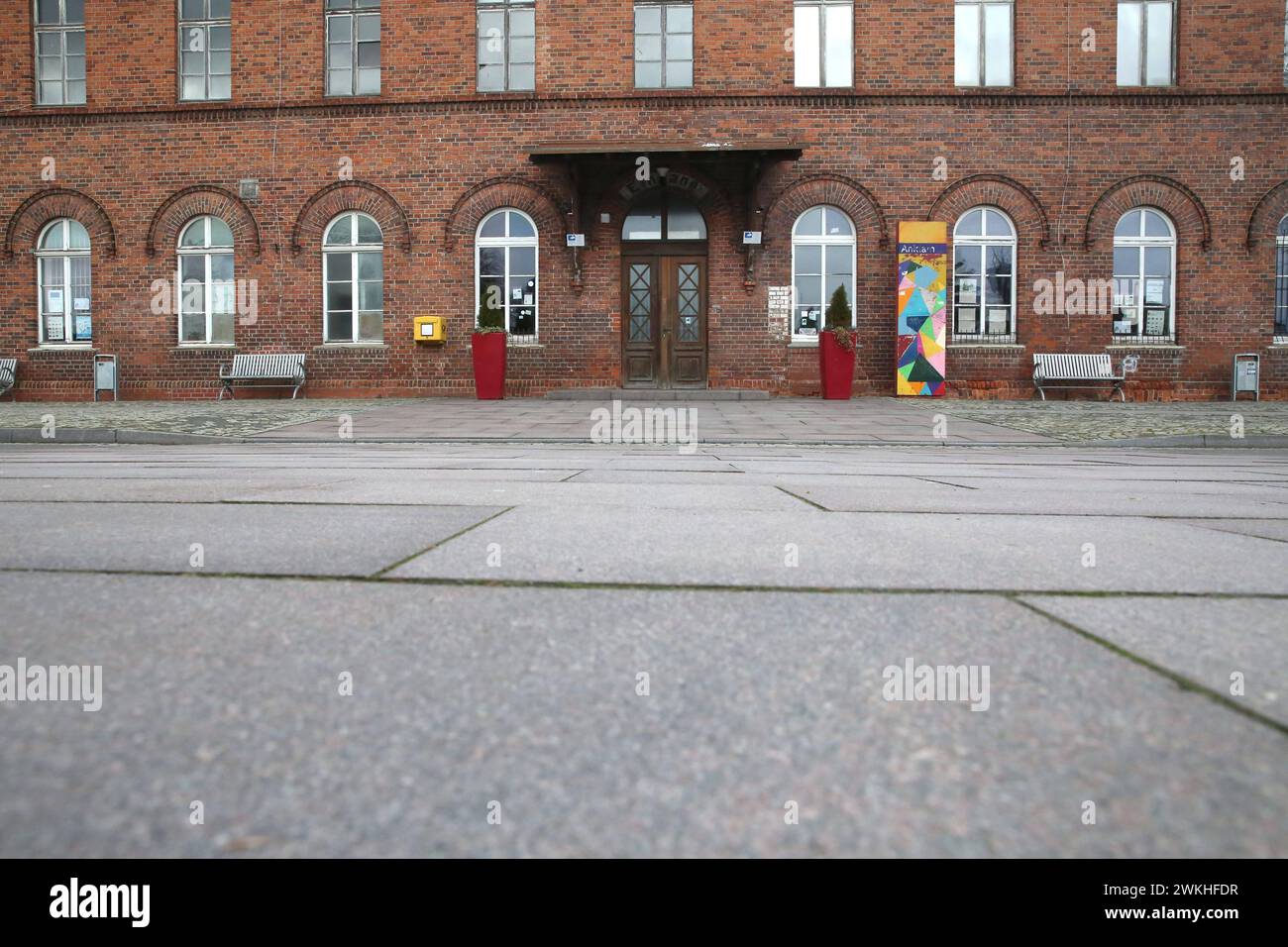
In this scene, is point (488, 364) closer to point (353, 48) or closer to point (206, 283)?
point (206, 283)

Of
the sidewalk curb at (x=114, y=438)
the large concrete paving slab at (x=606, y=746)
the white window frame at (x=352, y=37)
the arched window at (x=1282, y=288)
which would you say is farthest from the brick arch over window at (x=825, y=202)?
the large concrete paving slab at (x=606, y=746)

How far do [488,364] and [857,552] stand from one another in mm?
14884

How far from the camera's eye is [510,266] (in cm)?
1881

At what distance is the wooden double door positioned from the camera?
61.3ft

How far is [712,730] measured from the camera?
1.44m

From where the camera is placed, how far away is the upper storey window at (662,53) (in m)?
18.5

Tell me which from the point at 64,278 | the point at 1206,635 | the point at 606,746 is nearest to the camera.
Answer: the point at 606,746

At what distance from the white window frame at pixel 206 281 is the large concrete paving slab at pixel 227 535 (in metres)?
16.3

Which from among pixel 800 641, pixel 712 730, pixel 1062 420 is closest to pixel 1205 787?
pixel 712 730

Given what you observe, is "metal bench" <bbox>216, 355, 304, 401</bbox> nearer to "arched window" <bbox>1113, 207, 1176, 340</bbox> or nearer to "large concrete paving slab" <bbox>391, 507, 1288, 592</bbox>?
"arched window" <bbox>1113, 207, 1176, 340</bbox>

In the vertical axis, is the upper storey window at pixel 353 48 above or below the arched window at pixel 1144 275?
above

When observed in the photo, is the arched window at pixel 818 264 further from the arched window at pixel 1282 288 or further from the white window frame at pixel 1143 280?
the arched window at pixel 1282 288

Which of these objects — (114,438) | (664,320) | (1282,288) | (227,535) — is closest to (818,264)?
(664,320)

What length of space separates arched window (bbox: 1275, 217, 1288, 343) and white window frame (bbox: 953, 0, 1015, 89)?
225 inches
